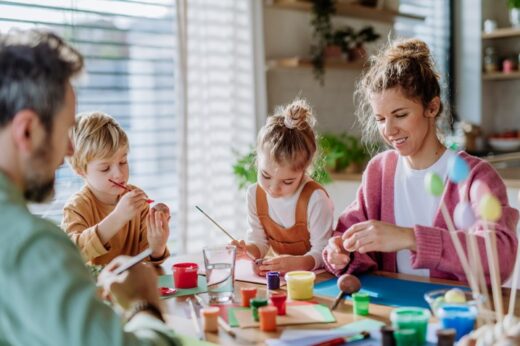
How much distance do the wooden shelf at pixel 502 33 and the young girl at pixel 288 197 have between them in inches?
149

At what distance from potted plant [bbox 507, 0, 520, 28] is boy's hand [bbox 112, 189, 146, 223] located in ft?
14.0

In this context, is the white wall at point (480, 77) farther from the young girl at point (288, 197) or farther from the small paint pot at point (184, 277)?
the small paint pot at point (184, 277)

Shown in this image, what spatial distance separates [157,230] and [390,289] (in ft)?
2.41

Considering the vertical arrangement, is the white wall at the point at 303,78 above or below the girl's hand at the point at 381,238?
above

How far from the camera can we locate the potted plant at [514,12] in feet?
16.7

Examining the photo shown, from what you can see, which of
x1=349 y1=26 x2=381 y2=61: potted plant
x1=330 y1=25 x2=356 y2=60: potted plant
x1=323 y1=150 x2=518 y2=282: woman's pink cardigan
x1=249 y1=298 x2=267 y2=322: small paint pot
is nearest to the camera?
x1=249 y1=298 x2=267 y2=322: small paint pot

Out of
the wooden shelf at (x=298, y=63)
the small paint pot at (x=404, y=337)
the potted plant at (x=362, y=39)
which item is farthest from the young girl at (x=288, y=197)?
the potted plant at (x=362, y=39)

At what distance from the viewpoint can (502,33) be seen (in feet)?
17.4

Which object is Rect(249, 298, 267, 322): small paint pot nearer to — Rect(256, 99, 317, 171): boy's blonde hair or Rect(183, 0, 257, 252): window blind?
Rect(256, 99, 317, 171): boy's blonde hair

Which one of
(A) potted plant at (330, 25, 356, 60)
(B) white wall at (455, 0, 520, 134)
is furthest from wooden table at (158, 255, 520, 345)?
(B) white wall at (455, 0, 520, 134)

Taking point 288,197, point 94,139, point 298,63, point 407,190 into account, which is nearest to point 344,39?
point 298,63

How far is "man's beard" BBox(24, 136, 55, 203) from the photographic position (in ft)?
3.28

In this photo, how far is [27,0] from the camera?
2.92 m

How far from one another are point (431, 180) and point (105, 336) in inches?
26.1
